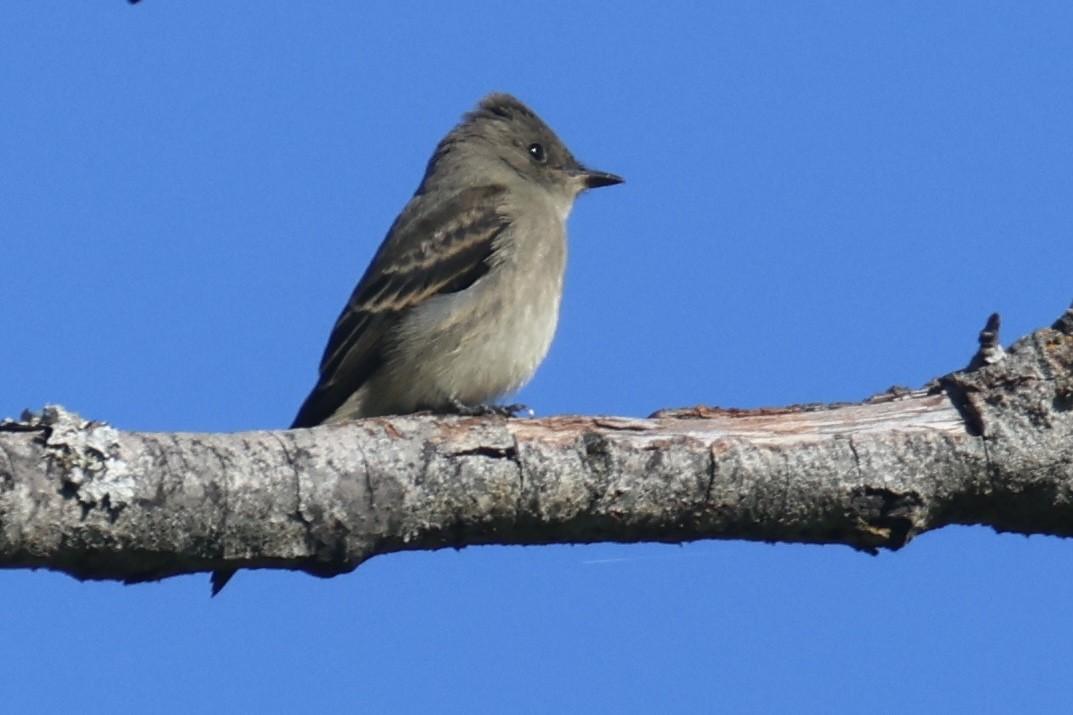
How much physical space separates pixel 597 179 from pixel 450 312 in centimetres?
221

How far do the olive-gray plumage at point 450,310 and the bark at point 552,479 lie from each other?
232 centimetres

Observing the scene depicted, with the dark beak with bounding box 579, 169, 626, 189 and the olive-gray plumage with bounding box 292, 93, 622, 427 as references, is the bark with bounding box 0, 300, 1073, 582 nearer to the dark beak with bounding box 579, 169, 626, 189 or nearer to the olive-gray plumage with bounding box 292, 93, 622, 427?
the olive-gray plumage with bounding box 292, 93, 622, 427

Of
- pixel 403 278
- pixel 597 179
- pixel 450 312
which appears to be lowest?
pixel 450 312

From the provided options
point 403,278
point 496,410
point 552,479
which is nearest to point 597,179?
point 403,278

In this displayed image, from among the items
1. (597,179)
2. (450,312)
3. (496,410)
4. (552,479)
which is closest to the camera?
(552,479)

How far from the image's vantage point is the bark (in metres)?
4.99

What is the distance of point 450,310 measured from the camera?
8.68 m

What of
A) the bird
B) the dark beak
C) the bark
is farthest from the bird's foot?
the dark beak

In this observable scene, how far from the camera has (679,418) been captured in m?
6.45

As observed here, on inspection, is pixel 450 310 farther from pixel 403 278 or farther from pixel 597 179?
pixel 597 179

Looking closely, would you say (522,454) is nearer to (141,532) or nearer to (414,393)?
(141,532)

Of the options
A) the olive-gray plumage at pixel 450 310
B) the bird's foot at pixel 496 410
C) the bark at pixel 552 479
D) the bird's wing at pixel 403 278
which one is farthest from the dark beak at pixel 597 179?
the bark at pixel 552 479

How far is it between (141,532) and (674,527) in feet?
6.67

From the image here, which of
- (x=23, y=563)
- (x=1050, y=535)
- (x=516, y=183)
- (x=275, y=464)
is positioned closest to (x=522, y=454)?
(x=275, y=464)
